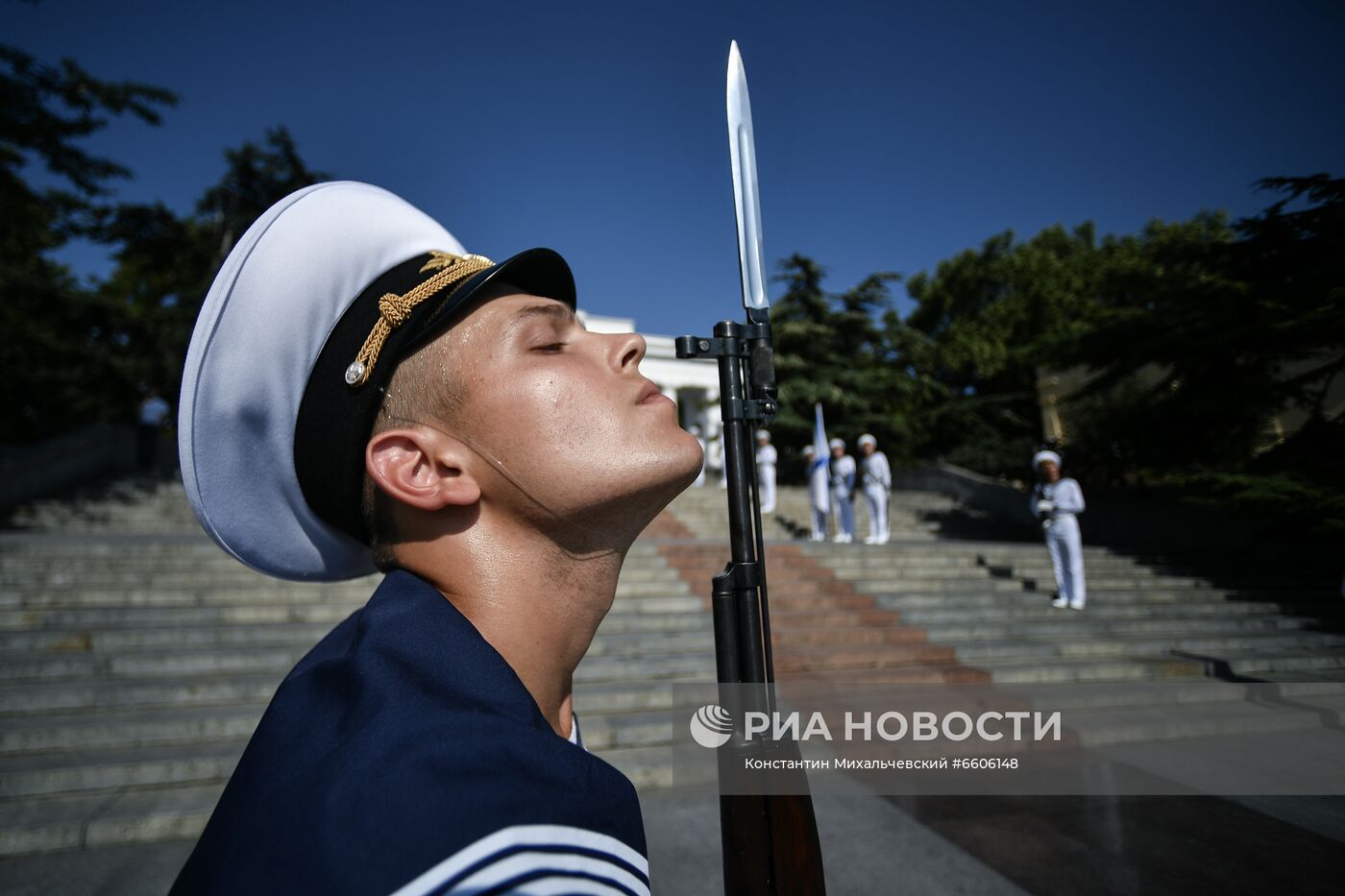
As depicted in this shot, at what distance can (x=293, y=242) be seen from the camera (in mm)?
1221

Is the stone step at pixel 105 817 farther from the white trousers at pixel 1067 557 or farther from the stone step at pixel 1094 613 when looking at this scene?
the white trousers at pixel 1067 557

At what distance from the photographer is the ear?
3.82ft

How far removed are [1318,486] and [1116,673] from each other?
16.4 feet

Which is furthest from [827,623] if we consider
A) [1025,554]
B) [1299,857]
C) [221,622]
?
[221,622]

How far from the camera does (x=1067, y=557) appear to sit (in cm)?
881

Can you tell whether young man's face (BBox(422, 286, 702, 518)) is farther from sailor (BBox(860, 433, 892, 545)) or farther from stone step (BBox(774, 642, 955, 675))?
sailor (BBox(860, 433, 892, 545))

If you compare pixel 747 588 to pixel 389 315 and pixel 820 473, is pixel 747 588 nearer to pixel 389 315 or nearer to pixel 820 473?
pixel 389 315

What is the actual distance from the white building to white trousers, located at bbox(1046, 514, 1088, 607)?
726 inches

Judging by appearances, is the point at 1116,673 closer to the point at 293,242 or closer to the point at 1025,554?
the point at 1025,554

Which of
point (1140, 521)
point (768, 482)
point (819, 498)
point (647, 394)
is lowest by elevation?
point (647, 394)

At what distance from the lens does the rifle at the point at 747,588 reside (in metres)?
1.30

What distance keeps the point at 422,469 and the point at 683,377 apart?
1180 inches

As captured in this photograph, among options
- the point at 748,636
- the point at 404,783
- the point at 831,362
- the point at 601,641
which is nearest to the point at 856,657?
the point at 601,641

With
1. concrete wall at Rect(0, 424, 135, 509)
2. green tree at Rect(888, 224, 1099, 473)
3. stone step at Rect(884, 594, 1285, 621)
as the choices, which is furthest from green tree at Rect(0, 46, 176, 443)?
green tree at Rect(888, 224, 1099, 473)
